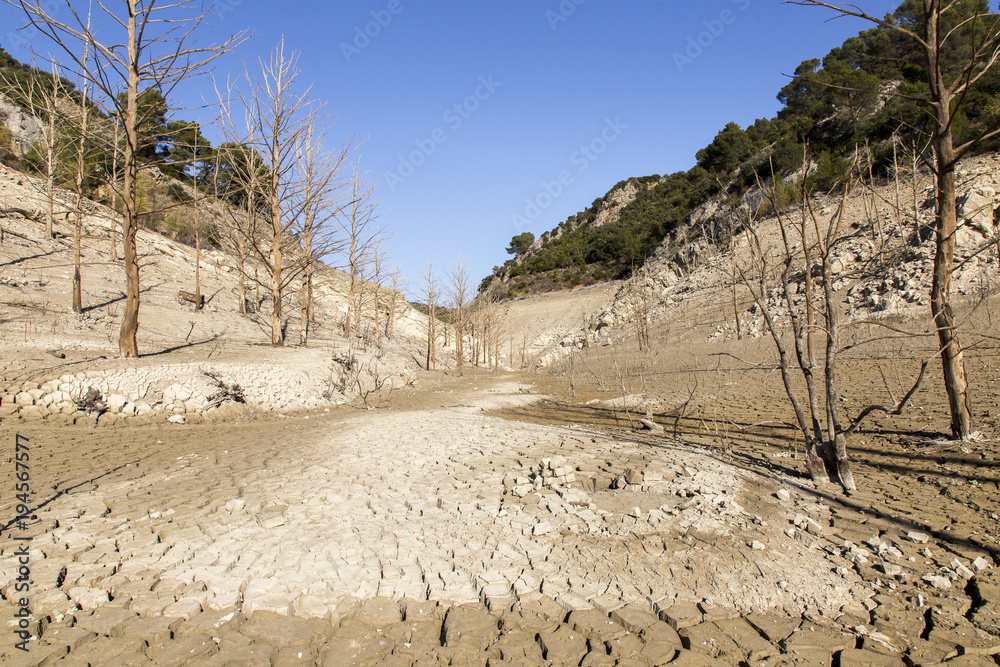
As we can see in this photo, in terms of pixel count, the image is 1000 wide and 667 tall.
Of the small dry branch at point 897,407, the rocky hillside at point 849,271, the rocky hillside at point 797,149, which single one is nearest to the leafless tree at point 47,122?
the small dry branch at point 897,407

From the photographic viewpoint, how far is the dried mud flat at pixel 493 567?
2.77m

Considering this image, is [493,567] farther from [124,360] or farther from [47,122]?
[47,122]

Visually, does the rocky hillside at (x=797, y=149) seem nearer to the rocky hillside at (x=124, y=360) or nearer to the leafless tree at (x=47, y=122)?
the rocky hillside at (x=124, y=360)

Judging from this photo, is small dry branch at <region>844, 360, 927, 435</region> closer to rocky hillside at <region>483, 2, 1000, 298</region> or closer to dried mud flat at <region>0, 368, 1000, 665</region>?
dried mud flat at <region>0, 368, 1000, 665</region>

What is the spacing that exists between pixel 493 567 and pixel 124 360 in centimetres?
867

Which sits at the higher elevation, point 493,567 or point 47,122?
point 47,122

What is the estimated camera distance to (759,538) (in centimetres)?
381

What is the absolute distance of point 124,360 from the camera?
8953 millimetres

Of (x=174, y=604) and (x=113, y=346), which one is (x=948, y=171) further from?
(x=113, y=346)

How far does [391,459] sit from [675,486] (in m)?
3.23

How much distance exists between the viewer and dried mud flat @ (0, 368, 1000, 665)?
9.09 feet

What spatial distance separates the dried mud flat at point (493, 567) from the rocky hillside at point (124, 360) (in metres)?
2.83

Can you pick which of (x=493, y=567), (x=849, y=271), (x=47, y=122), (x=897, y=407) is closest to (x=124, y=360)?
(x=493, y=567)

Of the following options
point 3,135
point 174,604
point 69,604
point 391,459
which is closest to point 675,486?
point 391,459
